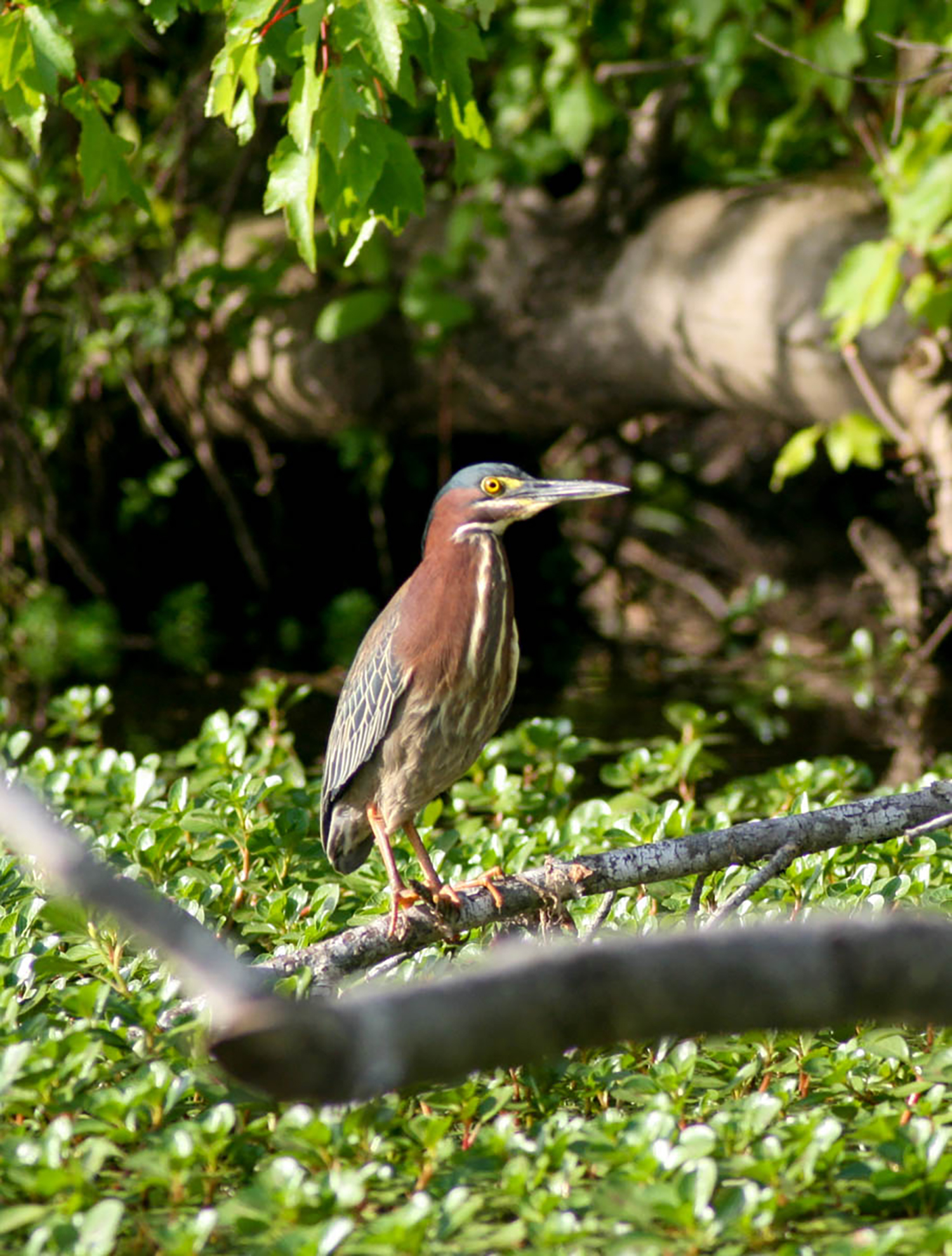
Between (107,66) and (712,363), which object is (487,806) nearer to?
(712,363)

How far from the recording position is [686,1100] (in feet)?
7.11

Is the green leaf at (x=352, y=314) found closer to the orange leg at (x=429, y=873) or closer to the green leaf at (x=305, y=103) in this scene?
the orange leg at (x=429, y=873)

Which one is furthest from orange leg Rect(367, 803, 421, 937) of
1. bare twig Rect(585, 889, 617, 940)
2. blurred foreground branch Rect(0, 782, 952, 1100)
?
blurred foreground branch Rect(0, 782, 952, 1100)

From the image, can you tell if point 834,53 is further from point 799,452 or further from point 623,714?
point 623,714

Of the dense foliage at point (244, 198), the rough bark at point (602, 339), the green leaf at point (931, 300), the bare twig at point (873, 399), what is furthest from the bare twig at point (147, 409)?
the green leaf at point (931, 300)

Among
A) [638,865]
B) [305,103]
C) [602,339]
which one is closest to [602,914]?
[638,865]

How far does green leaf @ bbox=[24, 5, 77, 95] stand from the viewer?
2.53 m

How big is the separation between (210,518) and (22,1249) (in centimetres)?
764

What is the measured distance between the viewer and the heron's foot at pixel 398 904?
254cm

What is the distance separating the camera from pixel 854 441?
18.2ft

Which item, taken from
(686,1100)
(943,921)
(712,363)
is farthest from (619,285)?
(943,921)

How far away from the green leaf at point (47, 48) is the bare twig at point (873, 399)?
Result: 3.74 metres

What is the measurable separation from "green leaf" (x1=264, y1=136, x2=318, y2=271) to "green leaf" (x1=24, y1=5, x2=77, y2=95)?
1.31 feet

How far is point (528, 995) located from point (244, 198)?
7.53 meters
